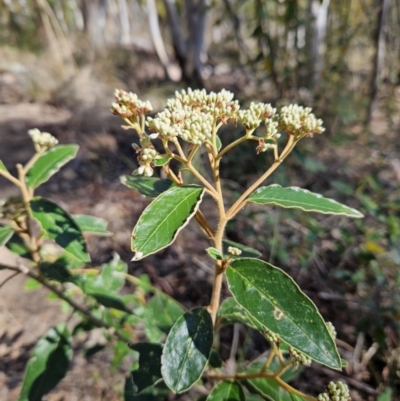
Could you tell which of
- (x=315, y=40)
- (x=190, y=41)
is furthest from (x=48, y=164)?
(x=190, y=41)

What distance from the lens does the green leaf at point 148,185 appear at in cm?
70

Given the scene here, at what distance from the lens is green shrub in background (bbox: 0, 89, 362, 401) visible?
543mm

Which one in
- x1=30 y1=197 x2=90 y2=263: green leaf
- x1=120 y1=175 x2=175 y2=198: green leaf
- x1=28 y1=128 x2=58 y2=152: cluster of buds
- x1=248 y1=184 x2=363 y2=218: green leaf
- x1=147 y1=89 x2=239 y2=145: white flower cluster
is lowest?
x1=30 y1=197 x2=90 y2=263: green leaf

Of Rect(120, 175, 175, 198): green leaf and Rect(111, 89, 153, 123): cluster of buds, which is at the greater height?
Rect(111, 89, 153, 123): cluster of buds

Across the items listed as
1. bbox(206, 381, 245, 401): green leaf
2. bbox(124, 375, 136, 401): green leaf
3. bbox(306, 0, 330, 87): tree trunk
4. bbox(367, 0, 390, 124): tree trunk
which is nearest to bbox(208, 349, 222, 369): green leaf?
bbox(206, 381, 245, 401): green leaf

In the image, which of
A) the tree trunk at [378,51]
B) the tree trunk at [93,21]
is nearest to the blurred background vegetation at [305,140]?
the tree trunk at [378,51]

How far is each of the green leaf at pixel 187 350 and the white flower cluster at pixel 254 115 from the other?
0.38 metres

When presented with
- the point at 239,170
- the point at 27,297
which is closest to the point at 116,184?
the point at 239,170

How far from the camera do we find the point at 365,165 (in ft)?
8.86

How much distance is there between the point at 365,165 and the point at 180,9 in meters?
5.05

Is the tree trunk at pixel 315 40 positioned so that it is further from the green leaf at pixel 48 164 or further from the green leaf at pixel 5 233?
the green leaf at pixel 5 233

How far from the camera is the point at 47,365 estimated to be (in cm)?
94

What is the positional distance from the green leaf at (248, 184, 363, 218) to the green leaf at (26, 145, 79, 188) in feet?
1.72

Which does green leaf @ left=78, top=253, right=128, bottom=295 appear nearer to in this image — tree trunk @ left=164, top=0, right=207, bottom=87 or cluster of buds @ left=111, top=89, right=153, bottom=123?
cluster of buds @ left=111, top=89, right=153, bottom=123
